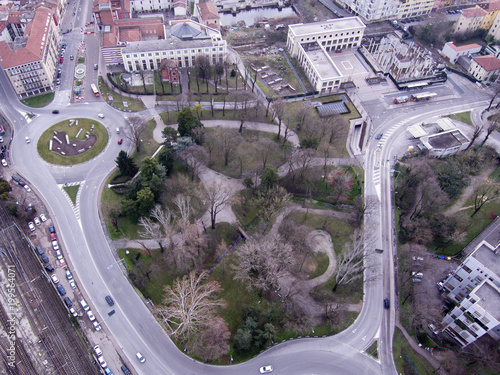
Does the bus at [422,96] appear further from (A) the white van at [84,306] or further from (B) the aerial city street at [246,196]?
(A) the white van at [84,306]

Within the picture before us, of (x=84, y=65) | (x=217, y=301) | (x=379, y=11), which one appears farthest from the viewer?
(x=379, y=11)

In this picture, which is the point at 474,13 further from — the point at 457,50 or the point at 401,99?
the point at 401,99

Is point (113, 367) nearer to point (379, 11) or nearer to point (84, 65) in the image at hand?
point (84, 65)

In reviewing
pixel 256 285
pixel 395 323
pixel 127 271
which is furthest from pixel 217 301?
pixel 395 323

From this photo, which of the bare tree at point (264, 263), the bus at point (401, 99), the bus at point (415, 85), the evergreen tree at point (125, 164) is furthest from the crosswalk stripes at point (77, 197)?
the bus at point (415, 85)

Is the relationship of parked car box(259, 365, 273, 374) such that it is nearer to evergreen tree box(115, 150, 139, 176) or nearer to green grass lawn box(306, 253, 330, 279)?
green grass lawn box(306, 253, 330, 279)

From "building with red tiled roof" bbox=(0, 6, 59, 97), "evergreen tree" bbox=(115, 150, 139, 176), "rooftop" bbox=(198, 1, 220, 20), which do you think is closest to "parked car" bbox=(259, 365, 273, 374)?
"evergreen tree" bbox=(115, 150, 139, 176)
